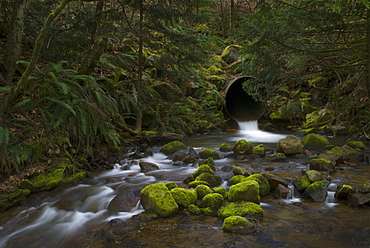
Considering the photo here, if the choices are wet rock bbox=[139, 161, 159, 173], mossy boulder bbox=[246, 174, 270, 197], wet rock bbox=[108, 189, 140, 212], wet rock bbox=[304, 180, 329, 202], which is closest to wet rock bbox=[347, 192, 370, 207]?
wet rock bbox=[304, 180, 329, 202]

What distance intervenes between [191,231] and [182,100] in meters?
8.89

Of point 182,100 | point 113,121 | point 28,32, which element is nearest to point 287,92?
point 182,100

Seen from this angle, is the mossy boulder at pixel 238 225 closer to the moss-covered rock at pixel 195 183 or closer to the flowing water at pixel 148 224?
the flowing water at pixel 148 224

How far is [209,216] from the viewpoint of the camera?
3418mm

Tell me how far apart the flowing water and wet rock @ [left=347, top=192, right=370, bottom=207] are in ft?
0.28

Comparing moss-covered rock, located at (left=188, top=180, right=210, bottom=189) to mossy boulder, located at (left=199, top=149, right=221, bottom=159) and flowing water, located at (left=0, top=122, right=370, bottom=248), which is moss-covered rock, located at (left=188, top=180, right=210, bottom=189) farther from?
mossy boulder, located at (left=199, top=149, right=221, bottom=159)

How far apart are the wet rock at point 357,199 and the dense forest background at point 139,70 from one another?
2584 millimetres

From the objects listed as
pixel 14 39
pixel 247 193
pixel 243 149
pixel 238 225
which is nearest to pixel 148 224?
pixel 238 225

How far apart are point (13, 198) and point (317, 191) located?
4517mm

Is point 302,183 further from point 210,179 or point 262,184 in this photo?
point 210,179

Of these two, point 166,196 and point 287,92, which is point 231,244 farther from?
point 287,92

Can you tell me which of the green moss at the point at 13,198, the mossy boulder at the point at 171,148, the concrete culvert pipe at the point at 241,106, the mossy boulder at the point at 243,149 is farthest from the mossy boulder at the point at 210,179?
the concrete culvert pipe at the point at 241,106

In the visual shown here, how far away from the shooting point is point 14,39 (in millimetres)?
4820

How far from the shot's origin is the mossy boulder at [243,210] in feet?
10.9
